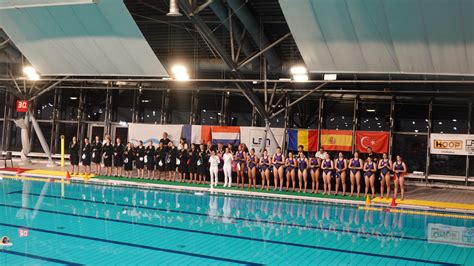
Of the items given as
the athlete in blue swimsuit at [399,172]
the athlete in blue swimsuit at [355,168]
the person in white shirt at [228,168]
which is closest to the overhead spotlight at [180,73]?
the person in white shirt at [228,168]

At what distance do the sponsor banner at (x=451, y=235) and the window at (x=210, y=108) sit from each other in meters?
12.0

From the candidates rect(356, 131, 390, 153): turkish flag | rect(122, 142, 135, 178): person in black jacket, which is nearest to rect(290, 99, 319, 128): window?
rect(356, 131, 390, 153): turkish flag

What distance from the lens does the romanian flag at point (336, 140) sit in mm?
18312

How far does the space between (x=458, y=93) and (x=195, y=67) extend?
9652 mm

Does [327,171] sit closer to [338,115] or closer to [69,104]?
[338,115]

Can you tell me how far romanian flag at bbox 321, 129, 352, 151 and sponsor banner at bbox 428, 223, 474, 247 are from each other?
311 inches

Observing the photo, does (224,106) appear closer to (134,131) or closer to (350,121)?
(134,131)

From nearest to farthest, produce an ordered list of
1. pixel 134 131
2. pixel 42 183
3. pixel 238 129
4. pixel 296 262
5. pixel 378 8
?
pixel 296 262
pixel 378 8
pixel 42 183
pixel 238 129
pixel 134 131

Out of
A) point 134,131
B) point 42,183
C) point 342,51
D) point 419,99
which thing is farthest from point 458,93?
point 42,183

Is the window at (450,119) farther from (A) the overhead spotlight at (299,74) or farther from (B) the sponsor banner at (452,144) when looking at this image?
(A) the overhead spotlight at (299,74)

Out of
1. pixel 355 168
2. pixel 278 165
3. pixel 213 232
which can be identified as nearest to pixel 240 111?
pixel 278 165

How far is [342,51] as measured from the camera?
1260 cm

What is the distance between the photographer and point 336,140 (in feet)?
60.6

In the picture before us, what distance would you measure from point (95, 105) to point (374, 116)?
42.5ft
